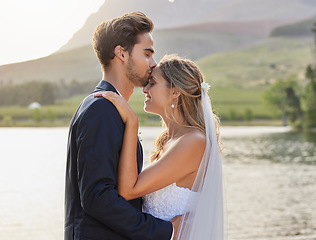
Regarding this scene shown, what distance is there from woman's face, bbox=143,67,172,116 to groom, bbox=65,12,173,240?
0.78 ft

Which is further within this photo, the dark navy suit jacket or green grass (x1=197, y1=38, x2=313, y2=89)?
green grass (x1=197, y1=38, x2=313, y2=89)

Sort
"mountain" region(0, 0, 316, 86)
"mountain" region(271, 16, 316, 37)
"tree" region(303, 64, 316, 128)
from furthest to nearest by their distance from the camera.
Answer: "mountain" region(271, 16, 316, 37) → "mountain" region(0, 0, 316, 86) → "tree" region(303, 64, 316, 128)

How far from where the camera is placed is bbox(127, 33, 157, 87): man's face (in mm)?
1871

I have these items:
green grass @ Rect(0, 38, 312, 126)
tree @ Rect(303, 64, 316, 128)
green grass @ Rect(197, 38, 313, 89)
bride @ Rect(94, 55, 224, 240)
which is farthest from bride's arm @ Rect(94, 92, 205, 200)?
green grass @ Rect(197, 38, 313, 89)

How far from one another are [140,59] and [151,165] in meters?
0.47

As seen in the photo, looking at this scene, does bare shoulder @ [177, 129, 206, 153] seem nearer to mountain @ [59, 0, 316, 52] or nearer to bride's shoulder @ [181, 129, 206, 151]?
bride's shoulder @ [181, 129, 206, 151]

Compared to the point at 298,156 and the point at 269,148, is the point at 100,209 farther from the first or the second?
the point at 269,148

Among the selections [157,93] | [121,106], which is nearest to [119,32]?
[121,106]

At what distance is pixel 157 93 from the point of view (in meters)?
2.16

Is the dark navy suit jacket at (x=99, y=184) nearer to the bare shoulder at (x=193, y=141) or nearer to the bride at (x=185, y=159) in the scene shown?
the bride at (x=185, y=159)

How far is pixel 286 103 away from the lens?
205 ft

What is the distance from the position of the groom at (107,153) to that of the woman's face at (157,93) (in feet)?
0.78

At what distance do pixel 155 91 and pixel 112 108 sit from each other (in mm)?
494

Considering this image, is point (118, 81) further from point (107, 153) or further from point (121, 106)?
point (107, 153)
